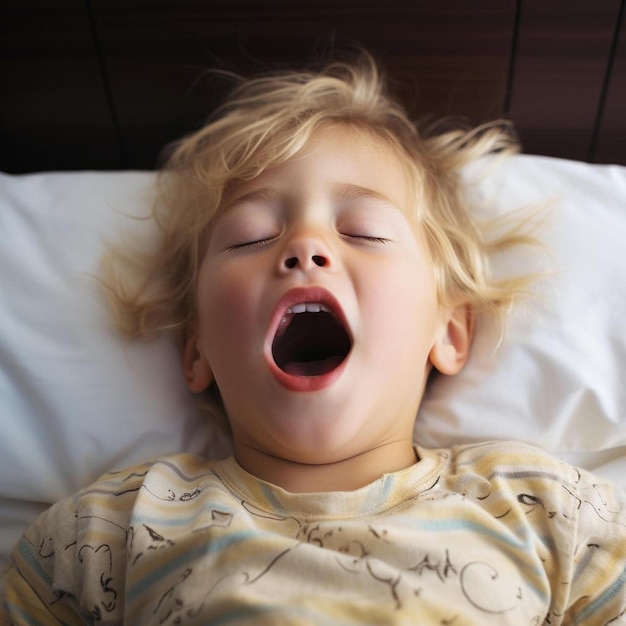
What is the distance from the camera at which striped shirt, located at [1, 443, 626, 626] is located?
0.86 meters

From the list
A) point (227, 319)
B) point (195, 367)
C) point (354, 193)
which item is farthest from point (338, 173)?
point (195, 367)

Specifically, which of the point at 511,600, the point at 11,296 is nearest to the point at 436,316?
the point at 511,600

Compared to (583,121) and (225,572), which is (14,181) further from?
(583,121)

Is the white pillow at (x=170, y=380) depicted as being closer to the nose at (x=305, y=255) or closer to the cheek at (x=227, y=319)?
the cheek at (x=227, y=319)

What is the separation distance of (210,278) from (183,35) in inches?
22.0

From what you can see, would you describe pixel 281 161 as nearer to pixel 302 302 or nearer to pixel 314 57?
pixel 302 302

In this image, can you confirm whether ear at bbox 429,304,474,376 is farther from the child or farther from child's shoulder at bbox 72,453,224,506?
child's shoulder at bbox 72,453,224,506

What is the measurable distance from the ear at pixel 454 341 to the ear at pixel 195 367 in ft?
1.19

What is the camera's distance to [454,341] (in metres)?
1.19

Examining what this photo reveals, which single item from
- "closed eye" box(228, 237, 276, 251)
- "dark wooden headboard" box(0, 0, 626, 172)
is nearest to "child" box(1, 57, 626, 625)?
"closed eye" box(228, 237, 276, 251)

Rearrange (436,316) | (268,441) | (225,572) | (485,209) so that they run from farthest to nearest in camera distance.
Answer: (485,209) < (436,316) < (268,441) < (225,572)

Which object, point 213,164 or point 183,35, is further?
point 183,35

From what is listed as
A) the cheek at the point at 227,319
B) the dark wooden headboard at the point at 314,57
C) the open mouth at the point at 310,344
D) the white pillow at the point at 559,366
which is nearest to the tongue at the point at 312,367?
the open mouth at the point at 310,344

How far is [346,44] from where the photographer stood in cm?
137
